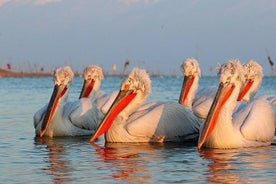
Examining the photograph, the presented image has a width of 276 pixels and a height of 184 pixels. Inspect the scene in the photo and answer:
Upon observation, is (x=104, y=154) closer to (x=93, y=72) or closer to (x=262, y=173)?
(x=262, y=173)

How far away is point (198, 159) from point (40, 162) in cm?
145

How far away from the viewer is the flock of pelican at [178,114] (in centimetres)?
834

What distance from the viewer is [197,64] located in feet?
37.5

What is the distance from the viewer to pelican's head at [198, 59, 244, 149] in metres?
8.22

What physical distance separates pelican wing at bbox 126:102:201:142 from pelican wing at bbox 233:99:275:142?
81cm

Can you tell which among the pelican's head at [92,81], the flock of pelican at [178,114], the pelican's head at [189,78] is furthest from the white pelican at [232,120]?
the pelican's head at [92,81]

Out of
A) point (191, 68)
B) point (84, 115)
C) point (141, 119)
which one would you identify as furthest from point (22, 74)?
point (141, 119)

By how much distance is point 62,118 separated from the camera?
33.7ft

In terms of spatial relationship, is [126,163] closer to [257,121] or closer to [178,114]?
[257,121]

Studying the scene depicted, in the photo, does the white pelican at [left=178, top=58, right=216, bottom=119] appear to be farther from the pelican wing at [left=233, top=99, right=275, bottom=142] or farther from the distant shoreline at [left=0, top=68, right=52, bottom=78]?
the distant shoreline at [left=0, top=68, right=52, bottom=78]

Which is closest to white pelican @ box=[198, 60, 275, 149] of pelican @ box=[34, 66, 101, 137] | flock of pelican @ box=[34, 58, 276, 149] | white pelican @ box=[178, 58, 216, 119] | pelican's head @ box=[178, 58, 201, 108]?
flock of pelican @ box=[34, 58, 276, 149]

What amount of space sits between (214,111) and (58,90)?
2.83m

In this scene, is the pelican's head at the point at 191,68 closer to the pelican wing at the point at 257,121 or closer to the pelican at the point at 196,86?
the pelican at the point at 196,86

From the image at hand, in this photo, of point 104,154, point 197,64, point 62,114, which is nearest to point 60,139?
point 62,114
